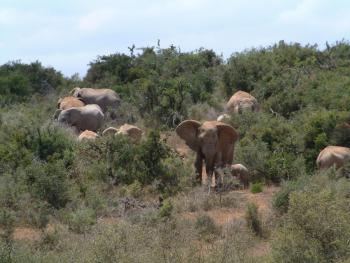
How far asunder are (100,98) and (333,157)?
11.2 meters

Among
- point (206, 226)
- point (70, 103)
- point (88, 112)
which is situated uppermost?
point (70, 103)

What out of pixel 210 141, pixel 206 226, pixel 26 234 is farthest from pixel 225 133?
pixel 26 234

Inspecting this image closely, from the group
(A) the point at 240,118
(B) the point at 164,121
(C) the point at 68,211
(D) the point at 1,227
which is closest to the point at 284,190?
(C) the point at 68,211

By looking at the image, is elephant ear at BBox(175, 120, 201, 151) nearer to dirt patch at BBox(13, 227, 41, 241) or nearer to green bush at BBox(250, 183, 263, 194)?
green bush at BBox(250, 183, 263, 194)

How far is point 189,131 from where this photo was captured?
56.8 feet

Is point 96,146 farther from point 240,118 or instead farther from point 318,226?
point 318,226

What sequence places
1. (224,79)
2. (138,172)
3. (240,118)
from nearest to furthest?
(138,172)
(240,118)
(224,79)

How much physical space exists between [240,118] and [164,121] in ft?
11.7

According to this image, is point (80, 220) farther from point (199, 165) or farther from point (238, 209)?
point (199, 165)

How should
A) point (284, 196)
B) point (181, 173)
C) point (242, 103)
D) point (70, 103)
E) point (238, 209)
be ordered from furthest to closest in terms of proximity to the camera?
point (70, 103)
point (242, 103)
point (181, 173)
point (238, 209)
point (284, 196)

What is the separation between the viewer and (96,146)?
54.1 feet

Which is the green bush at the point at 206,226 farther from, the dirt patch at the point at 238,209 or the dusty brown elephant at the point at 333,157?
the dusty brown elephant at the point at 333,157

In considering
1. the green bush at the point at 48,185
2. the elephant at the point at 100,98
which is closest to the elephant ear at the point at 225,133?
the green bush at the point at 48,185

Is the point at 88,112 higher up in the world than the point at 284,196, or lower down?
higher up
